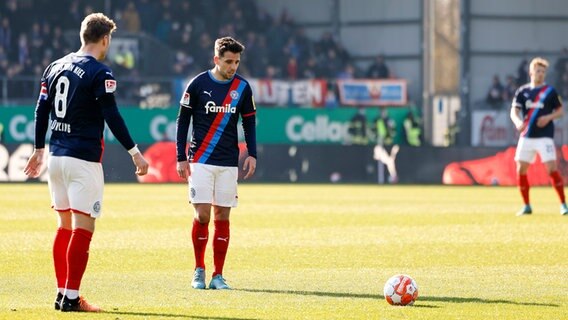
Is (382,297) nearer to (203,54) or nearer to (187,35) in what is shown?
(203,54)

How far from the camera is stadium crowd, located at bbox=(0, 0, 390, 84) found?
3500cm

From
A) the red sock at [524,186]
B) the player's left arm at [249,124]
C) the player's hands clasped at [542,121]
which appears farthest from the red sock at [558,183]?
the player's left arm at [249,124]

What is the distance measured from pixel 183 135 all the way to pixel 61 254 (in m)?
2.01

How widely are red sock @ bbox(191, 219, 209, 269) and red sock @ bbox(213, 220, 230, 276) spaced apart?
0.10 meters

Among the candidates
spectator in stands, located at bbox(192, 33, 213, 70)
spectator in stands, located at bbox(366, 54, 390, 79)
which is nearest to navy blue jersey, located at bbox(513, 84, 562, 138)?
spectator in stands, located at bbox(192, 33, 213, 70)

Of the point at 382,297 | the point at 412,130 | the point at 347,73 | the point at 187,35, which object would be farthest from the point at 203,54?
the point at 382,297

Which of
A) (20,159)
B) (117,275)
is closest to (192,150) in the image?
(117,275)

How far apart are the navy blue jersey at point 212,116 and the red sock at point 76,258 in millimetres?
1986

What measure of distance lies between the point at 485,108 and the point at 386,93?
3.81m

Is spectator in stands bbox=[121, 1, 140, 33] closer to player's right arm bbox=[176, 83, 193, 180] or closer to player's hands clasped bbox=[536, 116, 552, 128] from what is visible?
player's hands clasped bbox=[536, 116, 552, 128]

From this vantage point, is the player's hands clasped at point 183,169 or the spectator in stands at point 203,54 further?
A: the spectator in stands at point 203,54

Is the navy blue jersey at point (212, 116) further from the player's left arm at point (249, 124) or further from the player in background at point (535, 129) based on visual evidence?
the player in background at point (535, 129)

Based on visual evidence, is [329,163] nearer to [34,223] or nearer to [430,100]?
[430,100]

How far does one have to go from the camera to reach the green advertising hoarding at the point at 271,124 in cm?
3198
